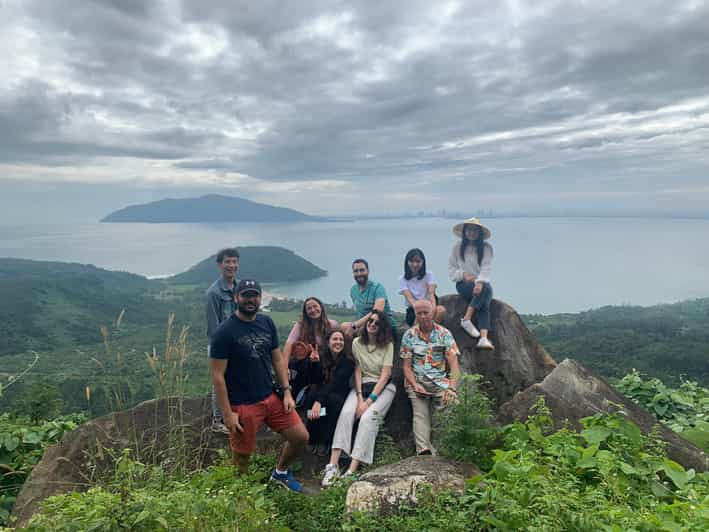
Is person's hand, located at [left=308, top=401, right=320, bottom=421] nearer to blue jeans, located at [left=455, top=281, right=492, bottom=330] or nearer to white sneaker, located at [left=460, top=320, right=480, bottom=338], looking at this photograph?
white sneaker, located at [left=460, top=320, right=480, bottom=338]

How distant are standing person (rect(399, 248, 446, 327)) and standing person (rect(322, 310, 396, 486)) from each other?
40.6 inches

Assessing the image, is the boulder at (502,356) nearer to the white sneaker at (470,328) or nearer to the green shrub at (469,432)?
the white sneaker at (470,328)

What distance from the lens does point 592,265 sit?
167875 mm

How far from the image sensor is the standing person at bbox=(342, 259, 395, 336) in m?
5.25

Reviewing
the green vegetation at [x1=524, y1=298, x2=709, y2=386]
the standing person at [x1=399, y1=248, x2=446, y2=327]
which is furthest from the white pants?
the green vegetation at [x1=524, y1=298, x2=709, y2=386]

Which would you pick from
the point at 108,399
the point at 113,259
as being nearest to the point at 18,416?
the point at 108,399

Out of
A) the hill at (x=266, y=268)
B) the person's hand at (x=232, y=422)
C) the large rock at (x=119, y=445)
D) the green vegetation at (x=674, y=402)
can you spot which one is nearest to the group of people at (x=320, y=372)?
the person's hand at (x=232, y=422)

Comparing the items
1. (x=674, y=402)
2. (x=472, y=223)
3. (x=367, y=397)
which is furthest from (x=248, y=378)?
(x=674, y=402)

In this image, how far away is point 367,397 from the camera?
452 cm

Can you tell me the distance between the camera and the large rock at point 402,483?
277 cm

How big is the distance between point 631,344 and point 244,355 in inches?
2213

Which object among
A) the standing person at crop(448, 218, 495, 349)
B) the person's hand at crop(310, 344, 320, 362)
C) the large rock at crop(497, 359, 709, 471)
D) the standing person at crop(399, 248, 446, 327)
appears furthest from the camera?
the standing person at crop(448, 218, 495, 349)

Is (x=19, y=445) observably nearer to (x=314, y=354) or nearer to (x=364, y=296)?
Result: (x=314, y=354)

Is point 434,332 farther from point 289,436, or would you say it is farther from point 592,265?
point 592,265
